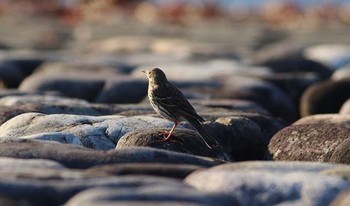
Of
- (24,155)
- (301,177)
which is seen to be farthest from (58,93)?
(301,177)

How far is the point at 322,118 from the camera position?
859 centimetres

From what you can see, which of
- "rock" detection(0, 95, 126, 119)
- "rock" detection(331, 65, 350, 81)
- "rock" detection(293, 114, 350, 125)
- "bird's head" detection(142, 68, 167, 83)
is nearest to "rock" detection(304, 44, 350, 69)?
"rock" detection(331, 65, 350, 81)

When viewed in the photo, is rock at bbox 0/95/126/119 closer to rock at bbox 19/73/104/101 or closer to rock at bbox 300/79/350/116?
rock at bbox 19/73/104/101

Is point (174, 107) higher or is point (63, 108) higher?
point (174, 107)

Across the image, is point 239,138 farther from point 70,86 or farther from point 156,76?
point 70,86

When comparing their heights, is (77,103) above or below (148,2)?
above

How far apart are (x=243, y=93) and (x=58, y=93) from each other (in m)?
1.88

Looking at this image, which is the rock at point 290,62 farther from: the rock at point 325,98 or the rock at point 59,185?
the rock at point 59,185

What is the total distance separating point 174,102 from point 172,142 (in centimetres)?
61

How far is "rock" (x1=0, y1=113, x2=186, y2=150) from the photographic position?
721 cm

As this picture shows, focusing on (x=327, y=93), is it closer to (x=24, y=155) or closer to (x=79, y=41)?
(x=24, y=155)

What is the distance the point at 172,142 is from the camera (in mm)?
6973

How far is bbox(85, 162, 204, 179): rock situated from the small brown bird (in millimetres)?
1471

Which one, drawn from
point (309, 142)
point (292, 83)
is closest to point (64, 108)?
point (309, 142)
